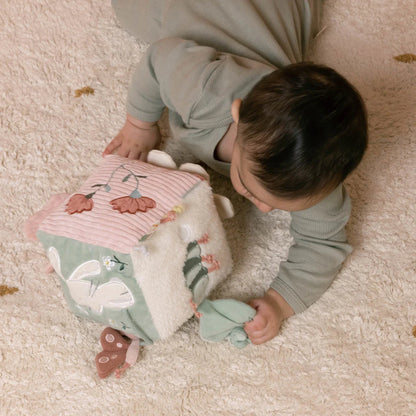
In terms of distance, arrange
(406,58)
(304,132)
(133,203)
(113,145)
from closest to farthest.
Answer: (304,132) < (133,203) < (113,145) < (406,58)

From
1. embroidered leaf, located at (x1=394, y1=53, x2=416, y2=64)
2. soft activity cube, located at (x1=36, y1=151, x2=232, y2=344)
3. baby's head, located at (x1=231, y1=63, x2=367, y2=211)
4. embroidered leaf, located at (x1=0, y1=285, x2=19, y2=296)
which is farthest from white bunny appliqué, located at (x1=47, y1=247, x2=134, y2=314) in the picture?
embroidered leaf, located at (x1=394, y1=53, x2=416, y2=64)

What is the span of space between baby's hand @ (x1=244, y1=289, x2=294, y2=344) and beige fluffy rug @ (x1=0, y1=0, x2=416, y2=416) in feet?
0.06

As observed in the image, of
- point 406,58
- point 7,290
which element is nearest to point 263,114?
point 7,290

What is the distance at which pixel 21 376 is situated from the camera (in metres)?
0.71

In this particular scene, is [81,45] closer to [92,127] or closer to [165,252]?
[92,127]

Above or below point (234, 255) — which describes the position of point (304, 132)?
above

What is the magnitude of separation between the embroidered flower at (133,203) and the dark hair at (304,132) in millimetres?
153

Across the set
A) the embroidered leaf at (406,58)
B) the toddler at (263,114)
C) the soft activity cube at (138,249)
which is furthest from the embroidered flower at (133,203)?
the embroidered leaf at (406,58)

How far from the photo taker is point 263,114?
24.5 inches

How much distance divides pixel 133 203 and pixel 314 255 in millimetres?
280

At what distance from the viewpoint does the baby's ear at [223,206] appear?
80 centimetres

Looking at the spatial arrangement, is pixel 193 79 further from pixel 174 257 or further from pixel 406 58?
pixel 406 58

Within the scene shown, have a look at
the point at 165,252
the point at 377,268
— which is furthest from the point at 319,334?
the point at 165,252

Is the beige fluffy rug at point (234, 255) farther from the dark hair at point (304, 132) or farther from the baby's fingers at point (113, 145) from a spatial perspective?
the dark hair at point (304, 132)
